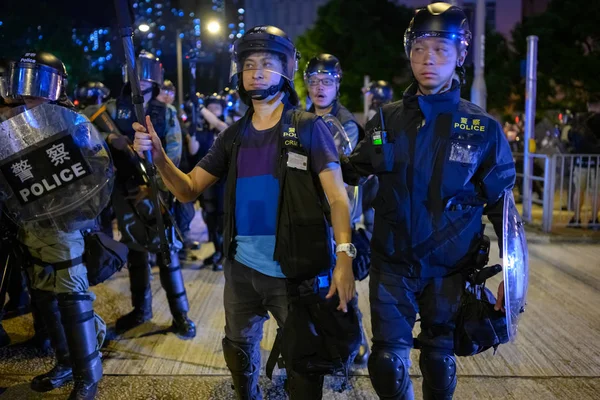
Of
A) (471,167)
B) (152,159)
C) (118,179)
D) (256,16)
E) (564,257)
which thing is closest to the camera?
(471,167)

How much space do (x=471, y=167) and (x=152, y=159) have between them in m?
1.53

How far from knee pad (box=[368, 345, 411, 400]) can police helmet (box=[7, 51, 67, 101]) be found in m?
2.50

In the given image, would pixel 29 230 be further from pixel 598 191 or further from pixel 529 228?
pixel 598 191

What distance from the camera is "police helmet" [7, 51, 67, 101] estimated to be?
129 inches

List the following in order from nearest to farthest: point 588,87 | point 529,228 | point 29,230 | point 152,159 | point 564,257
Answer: point 152,159
point 29,230
point 564,257
point 529,228
point 588,87

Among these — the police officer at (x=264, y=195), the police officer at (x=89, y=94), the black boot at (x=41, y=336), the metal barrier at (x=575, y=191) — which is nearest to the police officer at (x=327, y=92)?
the police officer at (x=264, y=195)

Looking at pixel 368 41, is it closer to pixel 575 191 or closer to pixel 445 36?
pixel 575 191

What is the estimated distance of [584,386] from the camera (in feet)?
11.3

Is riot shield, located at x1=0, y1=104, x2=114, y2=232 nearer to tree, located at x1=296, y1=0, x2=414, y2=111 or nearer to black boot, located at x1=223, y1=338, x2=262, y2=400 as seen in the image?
black boot, located at x1=223, y1=338, x2=262, y2=400

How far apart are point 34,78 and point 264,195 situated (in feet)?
5.67

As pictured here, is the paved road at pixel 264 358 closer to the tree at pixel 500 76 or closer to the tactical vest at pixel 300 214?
the tactical vest at pixel 300 214

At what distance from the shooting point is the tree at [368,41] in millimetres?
23062

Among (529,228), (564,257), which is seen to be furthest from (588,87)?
(564,257)

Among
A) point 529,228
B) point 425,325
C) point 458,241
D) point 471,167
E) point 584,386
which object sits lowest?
point 529,228
